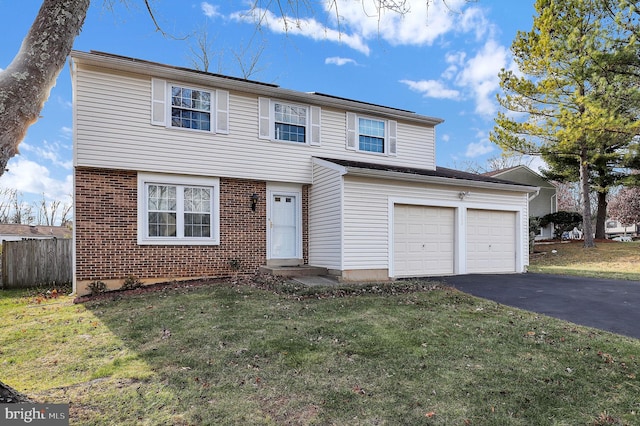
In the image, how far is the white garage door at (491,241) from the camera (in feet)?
39.7

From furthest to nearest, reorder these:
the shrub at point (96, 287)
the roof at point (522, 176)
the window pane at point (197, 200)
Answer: the roof at point (522, 176) < the window pane at point (197, 200) < the shrub at point (96, 287)

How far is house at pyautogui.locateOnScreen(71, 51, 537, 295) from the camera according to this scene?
9.28 meters

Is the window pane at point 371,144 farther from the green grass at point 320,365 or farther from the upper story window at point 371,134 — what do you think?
the green grass at point 320,365

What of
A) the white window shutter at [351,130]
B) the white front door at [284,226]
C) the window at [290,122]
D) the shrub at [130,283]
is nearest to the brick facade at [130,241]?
the shrub at [130,283]

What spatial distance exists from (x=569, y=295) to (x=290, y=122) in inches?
342

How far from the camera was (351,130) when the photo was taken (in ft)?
40.7

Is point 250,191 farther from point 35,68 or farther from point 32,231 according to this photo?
point 32,231

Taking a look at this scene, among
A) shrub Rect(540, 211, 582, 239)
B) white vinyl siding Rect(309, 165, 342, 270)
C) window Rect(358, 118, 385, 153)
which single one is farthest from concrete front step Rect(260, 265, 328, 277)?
shrub Rect(540, 211, 582, 239)

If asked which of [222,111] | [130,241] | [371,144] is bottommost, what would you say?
[130,241]

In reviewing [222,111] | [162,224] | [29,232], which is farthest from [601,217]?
[29,232]

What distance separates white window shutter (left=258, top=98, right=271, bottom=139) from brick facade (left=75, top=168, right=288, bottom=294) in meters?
1.54

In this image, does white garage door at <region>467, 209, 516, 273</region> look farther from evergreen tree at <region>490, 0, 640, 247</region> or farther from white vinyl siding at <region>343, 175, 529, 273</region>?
evergreen tree at <region>490, 0, 640, 247</region>

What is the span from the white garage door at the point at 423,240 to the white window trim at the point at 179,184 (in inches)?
202

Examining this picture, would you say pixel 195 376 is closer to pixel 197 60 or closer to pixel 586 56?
pixel 586 56
